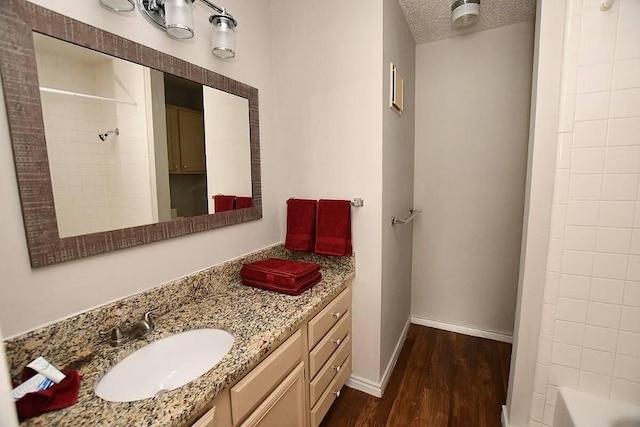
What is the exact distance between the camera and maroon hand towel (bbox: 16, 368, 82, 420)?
0.69 metres

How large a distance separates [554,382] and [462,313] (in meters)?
1.13

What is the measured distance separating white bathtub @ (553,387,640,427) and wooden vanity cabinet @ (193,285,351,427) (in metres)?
1.04

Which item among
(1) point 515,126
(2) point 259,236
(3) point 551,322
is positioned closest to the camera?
(3) point 551,322

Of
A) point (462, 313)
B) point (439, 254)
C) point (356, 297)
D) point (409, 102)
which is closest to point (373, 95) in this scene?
point (409, 102)

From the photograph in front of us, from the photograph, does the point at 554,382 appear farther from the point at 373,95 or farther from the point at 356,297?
the point at 373,95

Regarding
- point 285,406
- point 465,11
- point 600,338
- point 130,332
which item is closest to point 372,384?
point 285,406

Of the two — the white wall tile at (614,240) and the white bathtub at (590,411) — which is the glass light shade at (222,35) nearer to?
the white wall tile at (614,240)

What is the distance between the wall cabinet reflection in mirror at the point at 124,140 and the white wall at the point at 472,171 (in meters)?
1.76

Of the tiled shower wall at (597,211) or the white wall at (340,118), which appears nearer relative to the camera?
the tiled shower wall at (597,211)

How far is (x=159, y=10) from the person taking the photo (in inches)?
43.9

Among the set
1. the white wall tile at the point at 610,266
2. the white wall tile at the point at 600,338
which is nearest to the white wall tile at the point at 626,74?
the white wall tile at the point at 610,266

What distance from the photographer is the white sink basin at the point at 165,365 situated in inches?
34.5

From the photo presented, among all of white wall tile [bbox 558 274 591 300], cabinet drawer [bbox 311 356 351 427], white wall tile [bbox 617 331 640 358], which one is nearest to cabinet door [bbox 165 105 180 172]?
cabinet drawer [bbox 311 356 351 427]

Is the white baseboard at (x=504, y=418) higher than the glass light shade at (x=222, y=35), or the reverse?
the glass light shade at (x=222, y=35)
